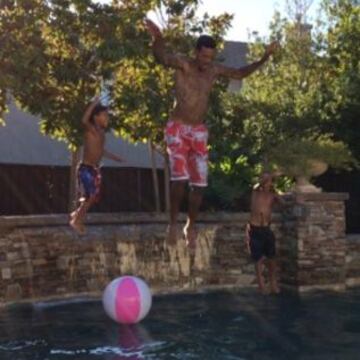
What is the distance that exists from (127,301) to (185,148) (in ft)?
7.46

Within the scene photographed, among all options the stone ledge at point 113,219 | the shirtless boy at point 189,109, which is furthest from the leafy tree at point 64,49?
the shirtless boy at point 189,109

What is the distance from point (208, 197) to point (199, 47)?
835 cm

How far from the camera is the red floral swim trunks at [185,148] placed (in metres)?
8.18

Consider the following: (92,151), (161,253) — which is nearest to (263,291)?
(161,253)

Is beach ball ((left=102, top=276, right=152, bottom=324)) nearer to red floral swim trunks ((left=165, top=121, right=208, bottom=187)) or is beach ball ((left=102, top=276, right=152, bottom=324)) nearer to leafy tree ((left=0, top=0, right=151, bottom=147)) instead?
red floral swim trunks ((left=165, top=121, right=208, bottom=187))

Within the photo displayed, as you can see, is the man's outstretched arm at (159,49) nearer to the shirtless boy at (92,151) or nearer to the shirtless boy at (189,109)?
the shirtless boy at (189,109)

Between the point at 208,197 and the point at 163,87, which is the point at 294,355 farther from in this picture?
the point at 208,197

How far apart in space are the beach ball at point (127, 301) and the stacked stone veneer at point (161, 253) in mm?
3104

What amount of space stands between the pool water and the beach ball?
0.25 metres

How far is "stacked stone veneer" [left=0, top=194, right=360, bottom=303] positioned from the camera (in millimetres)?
12414

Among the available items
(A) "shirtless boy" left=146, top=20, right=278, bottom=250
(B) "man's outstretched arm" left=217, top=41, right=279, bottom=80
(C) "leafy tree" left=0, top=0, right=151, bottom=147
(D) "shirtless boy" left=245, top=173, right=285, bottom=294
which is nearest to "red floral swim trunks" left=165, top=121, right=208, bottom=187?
(A) "shirtless boy" left=146, top=20, right=278, bottom=250

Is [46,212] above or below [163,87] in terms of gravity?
below

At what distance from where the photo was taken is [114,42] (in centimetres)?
1149

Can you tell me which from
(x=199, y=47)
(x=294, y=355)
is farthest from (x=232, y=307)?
(x=199, y=47)
